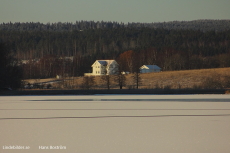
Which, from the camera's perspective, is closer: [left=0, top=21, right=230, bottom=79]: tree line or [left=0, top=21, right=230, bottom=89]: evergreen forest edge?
[left=0, top=21, right=230, bottom=79]: tree line

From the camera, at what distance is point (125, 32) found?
16612cm

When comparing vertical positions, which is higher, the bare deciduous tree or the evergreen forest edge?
the evergreen forest edge

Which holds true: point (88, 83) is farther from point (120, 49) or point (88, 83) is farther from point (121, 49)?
point (120, 49)

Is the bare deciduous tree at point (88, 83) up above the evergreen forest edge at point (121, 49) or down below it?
below

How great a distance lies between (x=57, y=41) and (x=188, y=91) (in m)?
128

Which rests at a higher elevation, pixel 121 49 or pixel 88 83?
pixel 121 49
